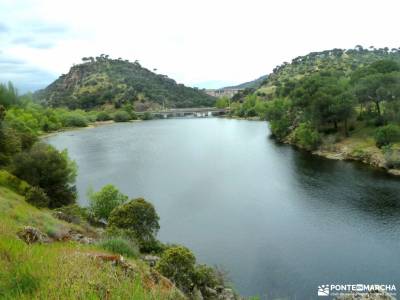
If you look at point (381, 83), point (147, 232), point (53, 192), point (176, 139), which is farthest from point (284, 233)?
point (176, 139)

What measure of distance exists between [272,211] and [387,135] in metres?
32.7

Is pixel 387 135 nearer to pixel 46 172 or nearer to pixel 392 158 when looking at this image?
pixel 392 158

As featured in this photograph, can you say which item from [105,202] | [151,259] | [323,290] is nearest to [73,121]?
[105,202]

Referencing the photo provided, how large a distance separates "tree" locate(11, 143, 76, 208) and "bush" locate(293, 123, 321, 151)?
5068 cm

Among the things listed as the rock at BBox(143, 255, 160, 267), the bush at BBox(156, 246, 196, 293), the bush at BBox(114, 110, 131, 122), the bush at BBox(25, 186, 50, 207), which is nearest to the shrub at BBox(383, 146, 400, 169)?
the rock at BBox(143, 255, 160, 267)

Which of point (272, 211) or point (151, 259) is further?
point (272, 211)

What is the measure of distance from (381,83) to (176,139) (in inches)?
2024

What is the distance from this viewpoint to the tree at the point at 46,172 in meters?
38.9

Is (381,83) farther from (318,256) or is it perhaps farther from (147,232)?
(147,232)

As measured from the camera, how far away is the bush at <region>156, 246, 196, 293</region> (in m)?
20.2

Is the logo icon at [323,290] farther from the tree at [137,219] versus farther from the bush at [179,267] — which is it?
the tree at [137,219]

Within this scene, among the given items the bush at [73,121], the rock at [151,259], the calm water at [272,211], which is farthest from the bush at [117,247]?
the bush at [73,121]

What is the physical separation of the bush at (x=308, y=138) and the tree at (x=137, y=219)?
177ft

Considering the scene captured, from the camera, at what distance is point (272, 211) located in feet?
133
